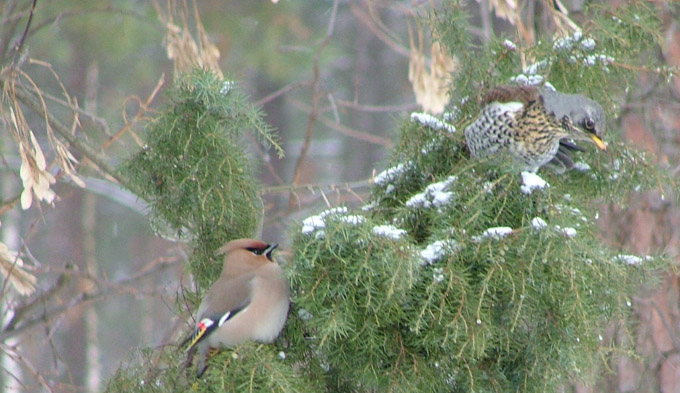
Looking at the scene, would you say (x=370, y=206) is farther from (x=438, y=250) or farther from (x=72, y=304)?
(x=72, y=304)

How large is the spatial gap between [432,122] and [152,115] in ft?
5.18

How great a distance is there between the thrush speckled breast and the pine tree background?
14cm

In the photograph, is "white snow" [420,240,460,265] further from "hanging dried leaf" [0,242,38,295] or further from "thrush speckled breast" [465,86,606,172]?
"hanging dried leaf" [0,242,38,295]

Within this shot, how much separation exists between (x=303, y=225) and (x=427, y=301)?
0.52 m

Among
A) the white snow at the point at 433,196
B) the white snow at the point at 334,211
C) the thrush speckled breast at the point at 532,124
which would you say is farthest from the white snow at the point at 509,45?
the white snow at the point at 334,211

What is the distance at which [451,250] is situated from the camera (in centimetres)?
332

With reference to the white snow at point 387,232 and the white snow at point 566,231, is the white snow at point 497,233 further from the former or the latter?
the white snow at point 387,232

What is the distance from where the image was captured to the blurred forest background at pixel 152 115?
4.64 meters

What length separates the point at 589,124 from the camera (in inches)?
146

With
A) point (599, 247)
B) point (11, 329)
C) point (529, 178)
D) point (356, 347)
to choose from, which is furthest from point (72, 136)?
point (599, 247)

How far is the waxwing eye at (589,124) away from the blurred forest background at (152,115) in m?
0.53

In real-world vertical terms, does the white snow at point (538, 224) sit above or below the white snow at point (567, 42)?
below

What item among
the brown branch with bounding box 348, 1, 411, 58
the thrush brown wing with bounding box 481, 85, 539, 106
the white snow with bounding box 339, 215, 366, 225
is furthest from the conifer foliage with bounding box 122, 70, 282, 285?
the brown branch with bounding box 348, 1, 411, 58

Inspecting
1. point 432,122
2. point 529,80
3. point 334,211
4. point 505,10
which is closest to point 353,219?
point 334,211
